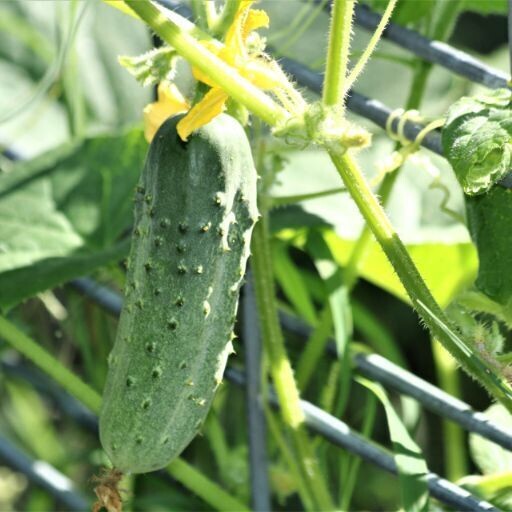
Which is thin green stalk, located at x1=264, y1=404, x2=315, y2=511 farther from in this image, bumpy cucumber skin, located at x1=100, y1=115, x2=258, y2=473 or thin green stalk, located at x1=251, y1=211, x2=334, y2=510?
bumpy cucumber skin, located at x1=100, y1=115, x2=258, y2=473

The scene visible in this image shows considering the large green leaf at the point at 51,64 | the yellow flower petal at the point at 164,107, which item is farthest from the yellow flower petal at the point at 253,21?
the large green leaf at the point at 51,64

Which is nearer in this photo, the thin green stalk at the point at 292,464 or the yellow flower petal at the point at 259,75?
the yellow flower petal at the point at 259,75

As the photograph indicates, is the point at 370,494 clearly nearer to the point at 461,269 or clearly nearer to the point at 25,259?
the point at 461,269

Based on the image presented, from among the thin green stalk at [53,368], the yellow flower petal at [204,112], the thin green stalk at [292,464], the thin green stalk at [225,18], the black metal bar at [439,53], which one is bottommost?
the thin green stalk at [292,464]

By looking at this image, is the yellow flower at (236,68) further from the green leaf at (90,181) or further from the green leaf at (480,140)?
the green leaf at (90,181)

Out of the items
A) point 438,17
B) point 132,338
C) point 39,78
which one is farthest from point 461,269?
point 39,78

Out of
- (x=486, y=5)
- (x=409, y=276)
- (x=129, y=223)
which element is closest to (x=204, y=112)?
(x=409, y=276)
